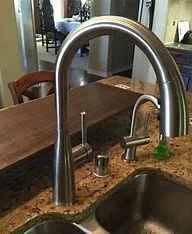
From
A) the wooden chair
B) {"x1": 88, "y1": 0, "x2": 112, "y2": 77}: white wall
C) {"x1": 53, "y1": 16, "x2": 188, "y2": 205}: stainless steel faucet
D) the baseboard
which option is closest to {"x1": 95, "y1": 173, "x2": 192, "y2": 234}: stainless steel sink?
{"x1": 53, "y1": 16, "x2": 188, "y2": 205}: stainless steel faucet

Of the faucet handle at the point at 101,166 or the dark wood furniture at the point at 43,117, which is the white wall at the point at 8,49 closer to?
the dark wood furniture at the point at 43,117

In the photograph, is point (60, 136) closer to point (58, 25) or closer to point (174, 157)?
point (174, 157)

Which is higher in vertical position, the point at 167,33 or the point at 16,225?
the point at 167,33

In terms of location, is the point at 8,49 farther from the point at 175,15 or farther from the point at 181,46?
the point at 175,15

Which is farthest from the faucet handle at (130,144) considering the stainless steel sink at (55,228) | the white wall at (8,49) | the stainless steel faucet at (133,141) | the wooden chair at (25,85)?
the white wall at (8,49)

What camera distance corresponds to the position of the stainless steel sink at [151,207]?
0.85 metres

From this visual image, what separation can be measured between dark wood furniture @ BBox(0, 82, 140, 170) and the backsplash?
220 centimetres

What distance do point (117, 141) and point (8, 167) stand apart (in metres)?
0.48

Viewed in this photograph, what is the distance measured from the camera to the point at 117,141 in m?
1.05

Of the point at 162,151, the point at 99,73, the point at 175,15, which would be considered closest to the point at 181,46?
the point at 175,15

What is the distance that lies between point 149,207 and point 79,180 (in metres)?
0.31

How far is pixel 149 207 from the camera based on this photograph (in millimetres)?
925

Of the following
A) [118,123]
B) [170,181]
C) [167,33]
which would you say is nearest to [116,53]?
[167,33]

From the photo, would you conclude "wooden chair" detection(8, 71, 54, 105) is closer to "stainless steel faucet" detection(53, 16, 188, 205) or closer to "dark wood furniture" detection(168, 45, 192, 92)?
"stainless steel faucet" detection(53, 16, 188, 205)
